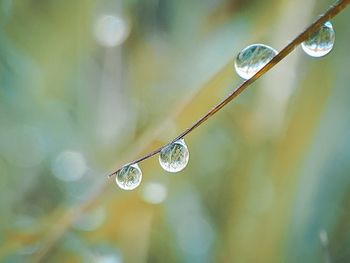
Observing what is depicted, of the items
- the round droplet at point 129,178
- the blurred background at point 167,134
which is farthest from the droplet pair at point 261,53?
the blurred background at point 167,134

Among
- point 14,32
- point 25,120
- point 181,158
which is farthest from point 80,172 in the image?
point 181,158

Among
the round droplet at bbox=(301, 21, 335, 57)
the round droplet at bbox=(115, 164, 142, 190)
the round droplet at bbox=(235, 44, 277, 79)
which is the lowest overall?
the round droplet at bbox=(301, 21, 335, 57)

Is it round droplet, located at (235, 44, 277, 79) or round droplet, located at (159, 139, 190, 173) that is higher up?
round droplet, located at (159, 139, 190, 173)

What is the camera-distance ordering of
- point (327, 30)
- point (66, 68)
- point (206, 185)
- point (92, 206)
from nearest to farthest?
point (327, 30) < point (92, 206) < point (206, 185) < point (66, 68)

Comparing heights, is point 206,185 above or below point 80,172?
below

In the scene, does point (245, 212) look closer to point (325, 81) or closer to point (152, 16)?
point (325, 81)

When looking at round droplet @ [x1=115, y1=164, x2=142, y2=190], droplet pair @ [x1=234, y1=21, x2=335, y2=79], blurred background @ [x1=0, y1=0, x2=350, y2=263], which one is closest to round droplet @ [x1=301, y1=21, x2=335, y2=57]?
droplet pair @ [x1=234, y1=21, x2=335, y2=79]

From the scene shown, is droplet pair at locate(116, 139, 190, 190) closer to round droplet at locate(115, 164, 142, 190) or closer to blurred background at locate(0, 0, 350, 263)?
round droplet at locate(115, 164, 142, 190)

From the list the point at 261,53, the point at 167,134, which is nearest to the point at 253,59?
the point at 261,53

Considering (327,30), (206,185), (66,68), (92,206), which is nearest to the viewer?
(327,30)
